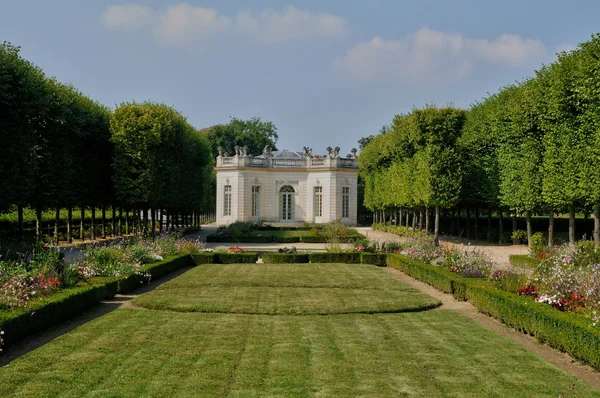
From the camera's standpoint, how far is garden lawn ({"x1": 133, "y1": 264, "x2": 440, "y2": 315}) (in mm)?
12009

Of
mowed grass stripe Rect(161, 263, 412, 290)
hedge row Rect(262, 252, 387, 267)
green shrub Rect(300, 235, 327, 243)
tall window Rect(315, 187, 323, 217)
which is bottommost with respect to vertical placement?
mowed grass stripe Rect(161, 263, 412, 290)

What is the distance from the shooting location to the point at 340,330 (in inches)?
389

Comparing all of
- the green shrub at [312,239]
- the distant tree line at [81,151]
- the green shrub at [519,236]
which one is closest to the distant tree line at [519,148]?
the green shrub at [519,236]

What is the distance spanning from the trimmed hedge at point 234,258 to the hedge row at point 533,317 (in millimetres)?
8436

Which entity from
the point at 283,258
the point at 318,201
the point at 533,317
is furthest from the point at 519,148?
the point at 318,201

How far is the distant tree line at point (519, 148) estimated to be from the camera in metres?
20.2

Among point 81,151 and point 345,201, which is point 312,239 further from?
point 345,201

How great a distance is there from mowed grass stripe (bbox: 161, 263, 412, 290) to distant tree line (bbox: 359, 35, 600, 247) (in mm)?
8402

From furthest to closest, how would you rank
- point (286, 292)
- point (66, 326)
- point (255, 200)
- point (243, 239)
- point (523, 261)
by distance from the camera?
1. point (255, 200)
2. point (243, 239)
3. point (523, 261)
4. point (286, 292)
5. point (66, 326)

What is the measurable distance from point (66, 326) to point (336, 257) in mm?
13099

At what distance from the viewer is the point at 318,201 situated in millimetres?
46531

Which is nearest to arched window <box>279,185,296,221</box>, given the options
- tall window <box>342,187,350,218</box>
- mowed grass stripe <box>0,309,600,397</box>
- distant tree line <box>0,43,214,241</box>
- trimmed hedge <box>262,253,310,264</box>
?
tall window <box>342,187,350,218</box>

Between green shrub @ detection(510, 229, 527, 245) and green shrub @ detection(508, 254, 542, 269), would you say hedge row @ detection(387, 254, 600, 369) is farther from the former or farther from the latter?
green shrub @ detection(510, 229, 527, 245)

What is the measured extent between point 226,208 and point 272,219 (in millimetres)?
3956
